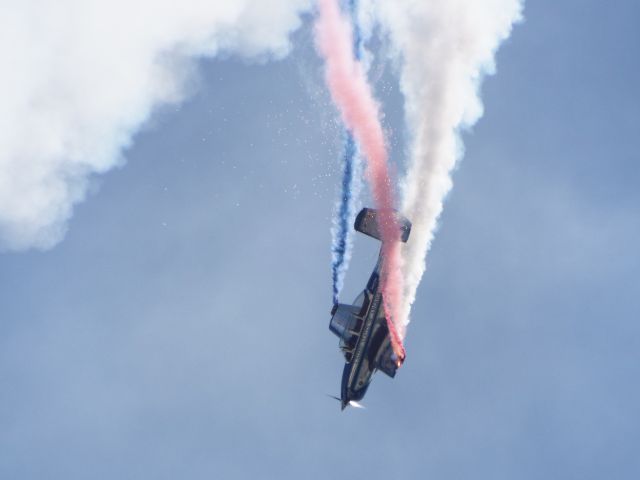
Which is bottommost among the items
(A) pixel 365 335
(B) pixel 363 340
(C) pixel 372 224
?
(B) pixel 363 340

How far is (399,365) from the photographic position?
42.6 m

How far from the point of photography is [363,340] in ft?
144

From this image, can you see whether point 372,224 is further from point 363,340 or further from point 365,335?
point 363,340

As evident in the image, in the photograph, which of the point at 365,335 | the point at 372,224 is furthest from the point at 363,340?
the point at 372,224

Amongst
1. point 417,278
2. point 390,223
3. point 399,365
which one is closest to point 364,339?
point 399,365

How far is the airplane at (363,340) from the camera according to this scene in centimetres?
4316

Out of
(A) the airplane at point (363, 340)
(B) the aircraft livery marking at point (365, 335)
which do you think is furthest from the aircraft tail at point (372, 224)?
(B) the aircraft livery marking at point (365, 335)

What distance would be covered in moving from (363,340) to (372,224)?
9241mm

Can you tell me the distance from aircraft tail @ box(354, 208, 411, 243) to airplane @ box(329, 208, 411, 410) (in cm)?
270

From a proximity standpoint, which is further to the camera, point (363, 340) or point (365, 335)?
point (363, 340)

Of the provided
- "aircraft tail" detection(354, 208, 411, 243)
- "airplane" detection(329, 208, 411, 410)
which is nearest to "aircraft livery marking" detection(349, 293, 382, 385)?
"airplane" detection(329, 208, 411, 410)

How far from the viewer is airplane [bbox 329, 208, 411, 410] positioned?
4316 cm

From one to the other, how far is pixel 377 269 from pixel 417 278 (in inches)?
135

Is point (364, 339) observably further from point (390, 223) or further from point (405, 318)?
point (390, 223)
